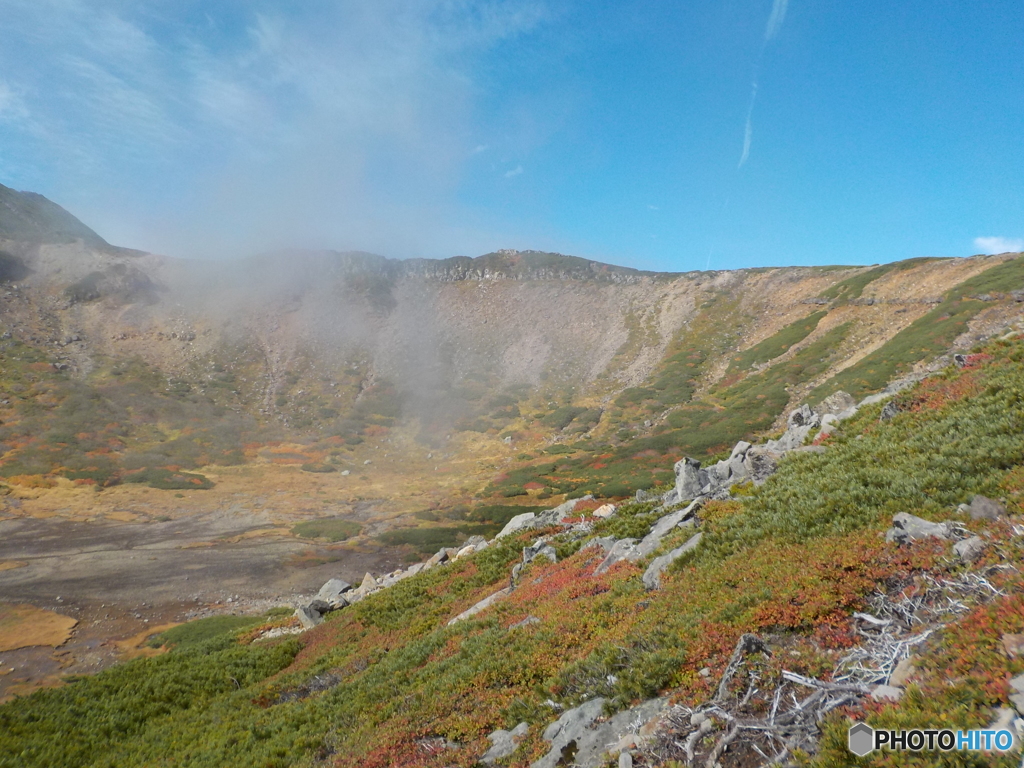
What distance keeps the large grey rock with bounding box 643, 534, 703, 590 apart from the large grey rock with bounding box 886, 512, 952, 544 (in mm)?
4849

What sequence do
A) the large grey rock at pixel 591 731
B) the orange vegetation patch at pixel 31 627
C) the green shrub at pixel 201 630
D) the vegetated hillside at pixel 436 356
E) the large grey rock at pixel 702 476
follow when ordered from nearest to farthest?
the large grey rock at pixel 591 731
the large grey rock at pixel 702 476
the orange vegetation patch at pixel 31 627
the green shrub at pixel 201 630
the vegetated hillside at pixel 436 356

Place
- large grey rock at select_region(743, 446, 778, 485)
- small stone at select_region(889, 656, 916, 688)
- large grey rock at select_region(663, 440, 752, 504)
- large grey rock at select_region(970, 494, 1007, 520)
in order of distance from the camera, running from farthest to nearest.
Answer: large grey rock at select_region(663, 440, 752, 504), large grey rock at select_region(743, 446, 778, 485), large grey rock at select_region(970, 494, 1007, 520), small stone at select_region(889, 656, 916, 688)

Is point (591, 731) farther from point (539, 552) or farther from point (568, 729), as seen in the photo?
point (539, 552)

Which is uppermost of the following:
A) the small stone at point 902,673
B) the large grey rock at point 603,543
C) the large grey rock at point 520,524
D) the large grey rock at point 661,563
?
the small stone at point 902,673

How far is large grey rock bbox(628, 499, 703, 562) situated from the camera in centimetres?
1631

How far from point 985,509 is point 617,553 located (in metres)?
10.2

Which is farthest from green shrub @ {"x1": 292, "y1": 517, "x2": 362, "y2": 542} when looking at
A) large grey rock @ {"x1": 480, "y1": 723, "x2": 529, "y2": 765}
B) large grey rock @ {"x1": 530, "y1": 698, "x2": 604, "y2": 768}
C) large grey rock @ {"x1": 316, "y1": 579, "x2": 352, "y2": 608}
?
large grey rock @ {"x1": 530, "y1": 698, "x2": 604, "y2": 768}

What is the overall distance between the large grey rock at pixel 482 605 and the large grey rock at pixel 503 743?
833 cm

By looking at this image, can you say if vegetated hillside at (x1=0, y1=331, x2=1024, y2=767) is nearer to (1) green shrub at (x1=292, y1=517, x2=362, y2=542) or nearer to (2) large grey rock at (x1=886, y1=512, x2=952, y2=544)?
(2) large grey rock at (x1=886, y1=512, x2=952, y2=544)

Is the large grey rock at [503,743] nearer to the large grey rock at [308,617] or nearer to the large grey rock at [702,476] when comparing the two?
the large grey rock at [702,476]

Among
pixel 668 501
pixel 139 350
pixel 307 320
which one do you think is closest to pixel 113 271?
pixel 139 350

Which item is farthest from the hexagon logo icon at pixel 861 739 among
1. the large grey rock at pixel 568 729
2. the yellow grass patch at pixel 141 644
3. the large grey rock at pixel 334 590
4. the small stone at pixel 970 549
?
the yellow grass patch at pixel 141 644

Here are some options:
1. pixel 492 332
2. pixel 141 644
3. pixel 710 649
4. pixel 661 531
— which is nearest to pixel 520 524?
pixel 661 531

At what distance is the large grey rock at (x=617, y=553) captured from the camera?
54.8 feet
